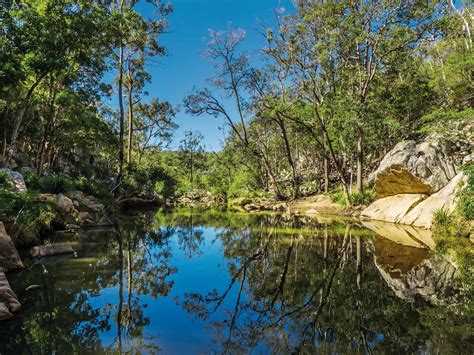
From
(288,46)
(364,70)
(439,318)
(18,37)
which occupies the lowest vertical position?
(439,318)

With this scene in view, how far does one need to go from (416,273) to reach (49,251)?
29.7 ft

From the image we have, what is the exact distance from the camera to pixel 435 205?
1359 centimetres

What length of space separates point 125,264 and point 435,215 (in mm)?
11344

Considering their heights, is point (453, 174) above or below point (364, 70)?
below

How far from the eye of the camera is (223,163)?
47469 millimetres

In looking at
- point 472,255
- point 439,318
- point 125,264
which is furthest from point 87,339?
point 472,255

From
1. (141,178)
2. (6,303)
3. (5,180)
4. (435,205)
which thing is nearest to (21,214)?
(5,180)

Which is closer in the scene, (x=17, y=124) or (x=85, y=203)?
(x=17, y=124)

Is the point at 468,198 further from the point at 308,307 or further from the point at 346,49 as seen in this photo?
the point at 346,49

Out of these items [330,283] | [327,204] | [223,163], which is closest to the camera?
[330,283]

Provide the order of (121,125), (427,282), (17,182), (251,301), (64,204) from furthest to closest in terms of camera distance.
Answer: (121,125)
(64,204)
(17,182)
(427,282)
(251,301)

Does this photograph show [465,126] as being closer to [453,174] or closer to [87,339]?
[453,174]

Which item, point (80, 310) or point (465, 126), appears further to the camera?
point (465, 126)

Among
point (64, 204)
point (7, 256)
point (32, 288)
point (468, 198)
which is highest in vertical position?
point (64, 204)
